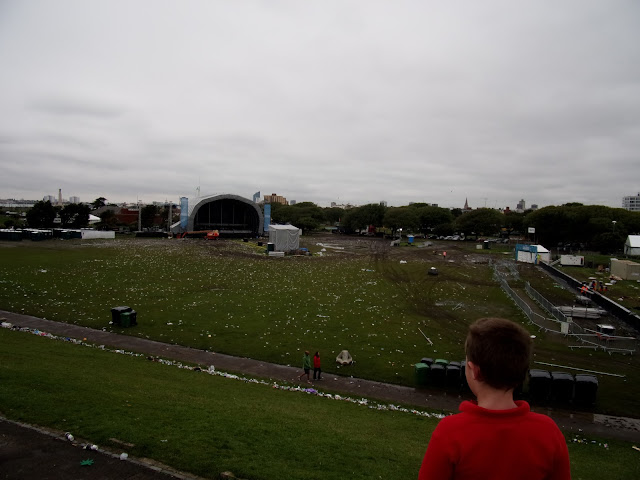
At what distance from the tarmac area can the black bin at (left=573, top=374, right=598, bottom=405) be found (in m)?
0.66

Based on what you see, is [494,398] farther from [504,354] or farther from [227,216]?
[227,216]

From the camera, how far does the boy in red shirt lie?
91.2 inches

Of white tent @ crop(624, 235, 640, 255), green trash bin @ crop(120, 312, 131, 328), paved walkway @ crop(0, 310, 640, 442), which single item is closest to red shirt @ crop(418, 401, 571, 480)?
paved walkway @ crop(0, 310, 640, 442)

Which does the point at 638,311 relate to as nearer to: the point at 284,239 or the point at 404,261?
the point at 404,261

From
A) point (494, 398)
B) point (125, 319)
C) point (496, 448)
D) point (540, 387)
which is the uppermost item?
point (494, 398)

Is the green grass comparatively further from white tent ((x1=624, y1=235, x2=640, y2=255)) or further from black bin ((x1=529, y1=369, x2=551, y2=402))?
white tent ((x1=624, y1=235, x2=640, y2=255))

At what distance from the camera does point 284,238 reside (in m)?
60.4

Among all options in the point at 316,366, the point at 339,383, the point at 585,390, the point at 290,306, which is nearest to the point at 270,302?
the point at 290,306

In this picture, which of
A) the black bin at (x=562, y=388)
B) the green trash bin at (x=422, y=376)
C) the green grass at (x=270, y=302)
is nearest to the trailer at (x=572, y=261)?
the green grass at (x=270, y=302)

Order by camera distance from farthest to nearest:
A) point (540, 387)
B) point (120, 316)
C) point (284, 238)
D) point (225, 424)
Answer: point (284, 238), point (120, 316), point (540, 387), point (225, 424)

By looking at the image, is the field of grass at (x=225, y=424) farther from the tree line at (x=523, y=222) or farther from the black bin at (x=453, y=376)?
the tree line at (x=523, y=222)

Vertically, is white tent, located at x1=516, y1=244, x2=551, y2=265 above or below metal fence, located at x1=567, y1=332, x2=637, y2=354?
above

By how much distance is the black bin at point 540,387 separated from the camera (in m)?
14.2

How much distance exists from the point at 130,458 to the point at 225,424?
7.64 ft
